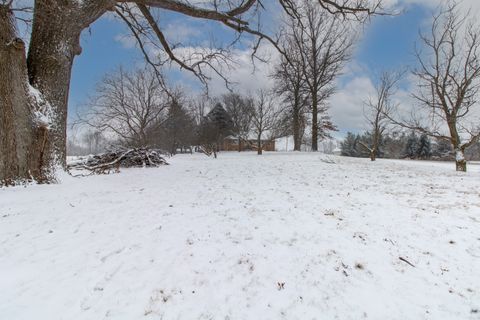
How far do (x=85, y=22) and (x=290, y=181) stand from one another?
5996mm

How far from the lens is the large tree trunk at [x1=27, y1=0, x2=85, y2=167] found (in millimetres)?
4828

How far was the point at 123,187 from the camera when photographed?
5.34 metres

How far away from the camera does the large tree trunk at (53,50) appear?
4.83m

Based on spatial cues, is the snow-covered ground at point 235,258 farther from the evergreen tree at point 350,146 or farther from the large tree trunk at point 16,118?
the evergreen tree at point 350,146

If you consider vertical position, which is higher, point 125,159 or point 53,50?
point 53,50

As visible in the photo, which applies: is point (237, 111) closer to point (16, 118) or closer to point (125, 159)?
point (125, 159)

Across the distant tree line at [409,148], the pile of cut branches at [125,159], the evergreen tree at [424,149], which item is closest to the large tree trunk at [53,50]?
the pile of cut branches at [125,159]

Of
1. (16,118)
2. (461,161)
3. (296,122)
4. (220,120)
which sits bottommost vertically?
(461,161)

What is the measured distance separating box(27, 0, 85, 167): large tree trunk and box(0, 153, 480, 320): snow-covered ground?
1708mm

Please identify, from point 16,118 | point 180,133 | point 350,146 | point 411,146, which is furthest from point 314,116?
point 350,146

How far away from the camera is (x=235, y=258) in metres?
2.50

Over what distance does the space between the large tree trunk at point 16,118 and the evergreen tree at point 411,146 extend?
52404 millimetres

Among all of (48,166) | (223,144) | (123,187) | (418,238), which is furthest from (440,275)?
(223,144)

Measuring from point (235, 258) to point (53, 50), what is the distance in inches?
217
